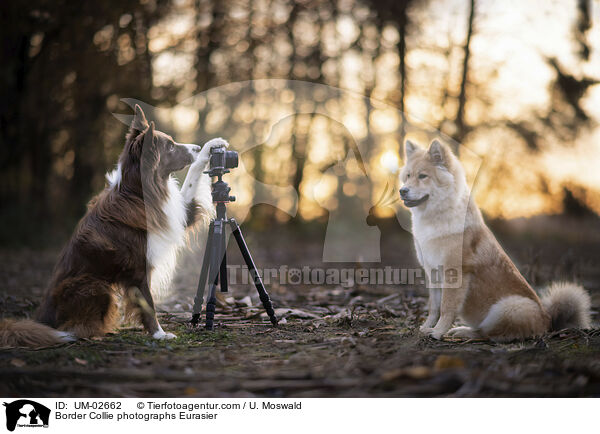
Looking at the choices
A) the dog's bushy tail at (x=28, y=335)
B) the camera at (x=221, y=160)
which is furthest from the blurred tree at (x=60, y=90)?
the dog's bushy tail at (x=28, y=335)

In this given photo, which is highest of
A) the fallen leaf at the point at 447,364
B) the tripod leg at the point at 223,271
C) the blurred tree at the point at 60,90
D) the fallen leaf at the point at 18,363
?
the blurred tree at the point at 60,90

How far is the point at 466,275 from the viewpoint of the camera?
395cm

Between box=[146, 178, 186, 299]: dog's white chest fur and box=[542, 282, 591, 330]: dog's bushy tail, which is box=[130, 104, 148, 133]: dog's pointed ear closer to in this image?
box=[146, 178, 186, 299]: dog's white chest fur

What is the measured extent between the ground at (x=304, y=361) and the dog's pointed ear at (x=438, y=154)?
5.34 feet

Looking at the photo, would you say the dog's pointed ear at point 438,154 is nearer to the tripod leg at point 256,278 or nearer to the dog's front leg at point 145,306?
the tripod leg at point 256,278

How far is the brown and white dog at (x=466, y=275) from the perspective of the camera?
380 centimetres

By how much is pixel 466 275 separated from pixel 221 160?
2.44 meters

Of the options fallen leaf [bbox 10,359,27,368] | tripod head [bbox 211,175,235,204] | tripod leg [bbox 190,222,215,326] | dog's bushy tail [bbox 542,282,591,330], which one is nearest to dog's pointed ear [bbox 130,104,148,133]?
tripod head [bbox 211,175,235,204]

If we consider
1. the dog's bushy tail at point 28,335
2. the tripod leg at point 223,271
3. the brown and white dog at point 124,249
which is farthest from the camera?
the tripod leg at point 223,271

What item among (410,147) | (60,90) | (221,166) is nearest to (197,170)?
(221,166)

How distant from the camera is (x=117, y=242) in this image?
12.8 ft

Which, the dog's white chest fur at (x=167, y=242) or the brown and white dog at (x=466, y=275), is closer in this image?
the brown and white dog at (x=466, y=275)

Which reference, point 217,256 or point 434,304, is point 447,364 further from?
point 217,256

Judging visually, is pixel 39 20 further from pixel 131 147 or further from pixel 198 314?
pixel 198 314
